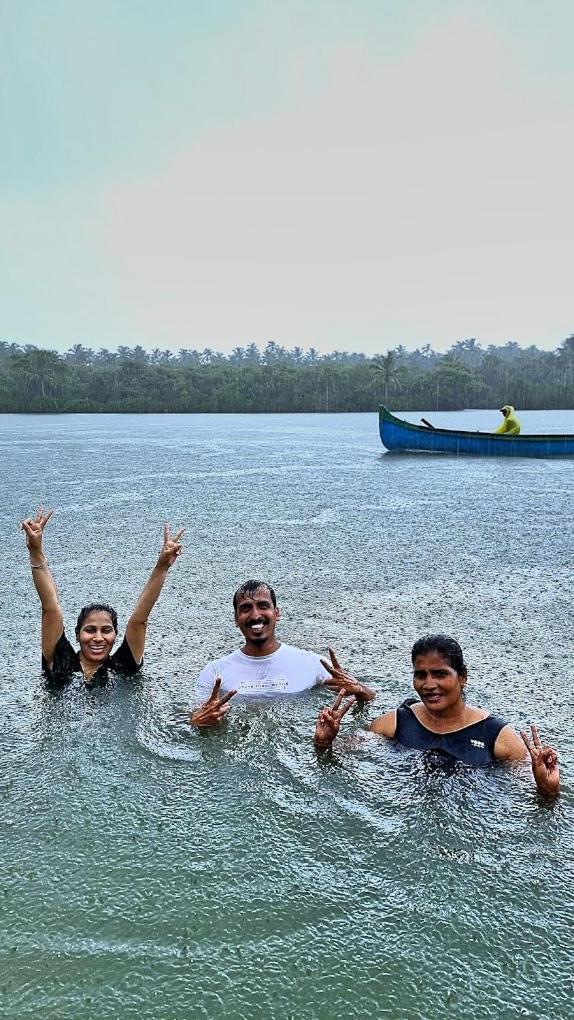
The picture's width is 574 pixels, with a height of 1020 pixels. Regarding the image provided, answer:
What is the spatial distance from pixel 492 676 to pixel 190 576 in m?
4.16

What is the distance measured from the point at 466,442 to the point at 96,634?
21215mm

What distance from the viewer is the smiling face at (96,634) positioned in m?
4.94

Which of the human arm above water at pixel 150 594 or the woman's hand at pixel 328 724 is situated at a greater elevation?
the human arm above water at pixel 150 594

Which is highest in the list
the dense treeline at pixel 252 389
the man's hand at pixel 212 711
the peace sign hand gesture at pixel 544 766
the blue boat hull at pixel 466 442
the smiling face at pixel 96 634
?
the dense treeline at pixel 252 389

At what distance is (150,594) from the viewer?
4.91 meters

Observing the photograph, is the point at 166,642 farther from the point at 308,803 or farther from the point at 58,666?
the point at 308,803

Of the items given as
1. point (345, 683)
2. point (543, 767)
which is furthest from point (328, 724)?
point (543, 767)

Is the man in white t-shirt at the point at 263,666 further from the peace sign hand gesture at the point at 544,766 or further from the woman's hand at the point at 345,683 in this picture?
the peace sign hand gesture at the point at 544,766

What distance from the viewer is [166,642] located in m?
6.40

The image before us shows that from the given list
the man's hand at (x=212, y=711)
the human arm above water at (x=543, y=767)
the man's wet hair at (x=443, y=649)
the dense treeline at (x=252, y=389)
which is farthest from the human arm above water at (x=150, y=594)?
the dense treeline at (x=252, y=389)

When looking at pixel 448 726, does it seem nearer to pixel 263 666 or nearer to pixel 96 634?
pixel 263 666

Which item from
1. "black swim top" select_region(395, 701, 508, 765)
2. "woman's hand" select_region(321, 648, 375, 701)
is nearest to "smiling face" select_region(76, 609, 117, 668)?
"woman's hand" select_region(321, 648, 375, 701)

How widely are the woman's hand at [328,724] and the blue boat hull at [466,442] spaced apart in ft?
67.1

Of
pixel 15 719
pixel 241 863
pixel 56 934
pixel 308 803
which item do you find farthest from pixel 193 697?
pixel 56 934
